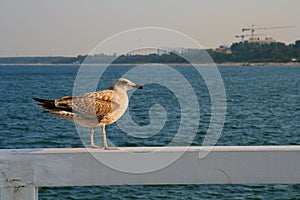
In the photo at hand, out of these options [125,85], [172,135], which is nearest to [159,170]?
[125,85]

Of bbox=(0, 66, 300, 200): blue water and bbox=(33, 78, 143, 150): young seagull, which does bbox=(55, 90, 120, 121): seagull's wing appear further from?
bbox=(0, 66, 300, 200): blue water

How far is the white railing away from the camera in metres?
2.62

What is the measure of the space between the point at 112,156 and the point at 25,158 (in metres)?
0.46

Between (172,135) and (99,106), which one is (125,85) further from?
(172,135)

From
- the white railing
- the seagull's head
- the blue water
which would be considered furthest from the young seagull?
the white railing

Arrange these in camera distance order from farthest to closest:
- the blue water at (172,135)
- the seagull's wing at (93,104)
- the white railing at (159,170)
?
the blue water at (172,135)
the seagull's wing at (93,104)
the white railing at (159,170)

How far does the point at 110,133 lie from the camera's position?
73.7 feet

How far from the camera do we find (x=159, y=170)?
2676 mm

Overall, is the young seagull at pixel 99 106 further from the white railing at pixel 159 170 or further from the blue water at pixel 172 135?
the white railing at pixel 159 170

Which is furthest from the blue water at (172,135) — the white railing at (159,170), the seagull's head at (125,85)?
the white railing at (159,170)

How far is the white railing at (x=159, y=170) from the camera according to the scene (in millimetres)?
2625

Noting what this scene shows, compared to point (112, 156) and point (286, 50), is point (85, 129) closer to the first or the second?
point (112, 156)

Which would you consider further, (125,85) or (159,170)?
(125,85)

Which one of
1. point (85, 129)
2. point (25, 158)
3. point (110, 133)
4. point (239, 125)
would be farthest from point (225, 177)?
point (239, 125)
